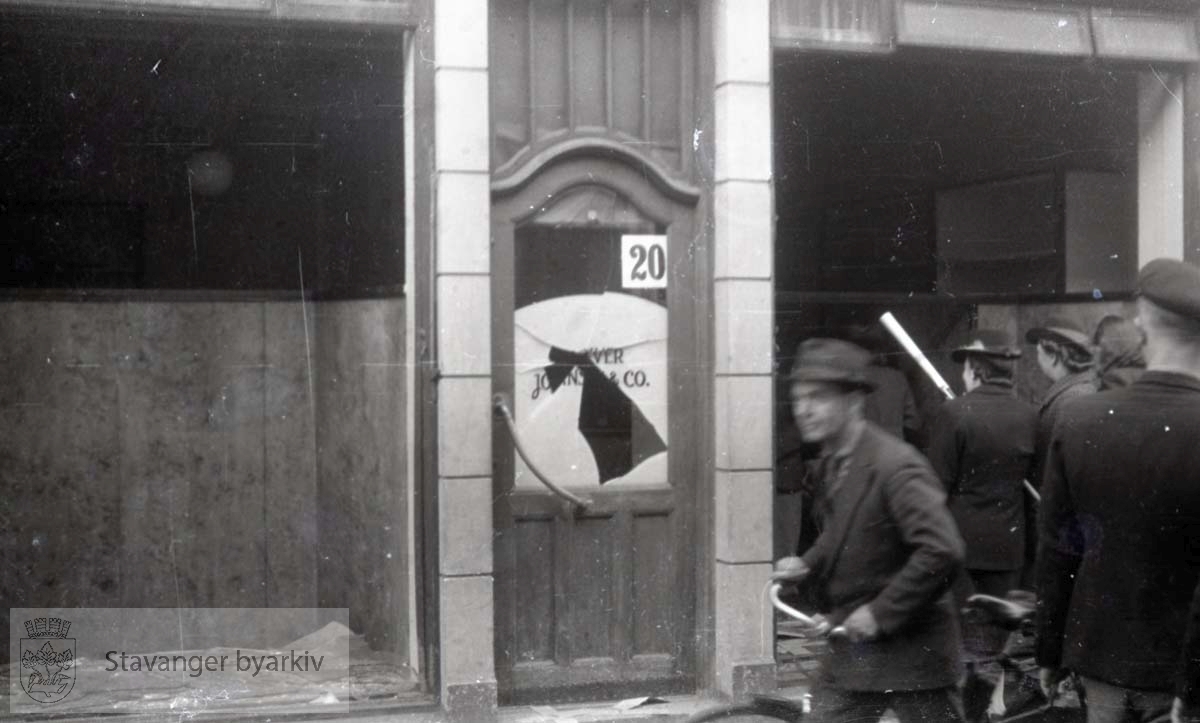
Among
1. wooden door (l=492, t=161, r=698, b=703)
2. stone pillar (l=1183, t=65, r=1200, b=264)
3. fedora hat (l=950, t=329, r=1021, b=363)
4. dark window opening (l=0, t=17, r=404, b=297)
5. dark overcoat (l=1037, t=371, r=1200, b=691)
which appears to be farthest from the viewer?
dark window opening (l=0, t=17, r=404, b=297)

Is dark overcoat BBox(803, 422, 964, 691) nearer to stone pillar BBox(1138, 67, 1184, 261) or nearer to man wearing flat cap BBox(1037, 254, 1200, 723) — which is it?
man wearing flat cap BBox(1037, 254, 1200, 723)

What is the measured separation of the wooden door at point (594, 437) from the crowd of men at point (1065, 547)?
2.94 meters

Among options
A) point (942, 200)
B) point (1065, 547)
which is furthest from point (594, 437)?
point (942, 200)

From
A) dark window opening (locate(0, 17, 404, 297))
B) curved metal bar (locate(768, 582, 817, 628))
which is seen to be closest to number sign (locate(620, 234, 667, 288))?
dark window opening (locate(0, 17, 404, 297))

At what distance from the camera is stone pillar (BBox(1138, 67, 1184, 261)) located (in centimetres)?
888

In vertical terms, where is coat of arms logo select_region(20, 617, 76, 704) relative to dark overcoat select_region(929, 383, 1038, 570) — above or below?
below

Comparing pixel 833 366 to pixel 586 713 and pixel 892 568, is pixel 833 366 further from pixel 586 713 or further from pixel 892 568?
pixel 586 713

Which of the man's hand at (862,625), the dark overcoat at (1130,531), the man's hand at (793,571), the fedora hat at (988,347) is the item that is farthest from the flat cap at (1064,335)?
the man's hand at (862,625)

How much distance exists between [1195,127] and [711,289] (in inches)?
143

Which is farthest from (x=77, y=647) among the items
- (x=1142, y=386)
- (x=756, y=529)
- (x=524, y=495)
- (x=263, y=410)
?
(x=1142, y=386)

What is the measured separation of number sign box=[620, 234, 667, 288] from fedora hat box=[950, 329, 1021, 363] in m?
1.70

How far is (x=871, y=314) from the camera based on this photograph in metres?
9.78

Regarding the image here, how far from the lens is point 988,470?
709 cm

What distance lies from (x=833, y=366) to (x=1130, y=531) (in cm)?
105
